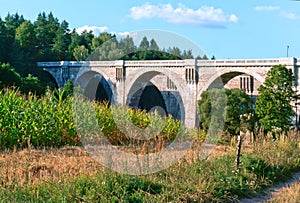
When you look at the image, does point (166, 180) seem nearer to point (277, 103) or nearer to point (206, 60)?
point (277, 103)

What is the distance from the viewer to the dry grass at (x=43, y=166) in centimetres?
383

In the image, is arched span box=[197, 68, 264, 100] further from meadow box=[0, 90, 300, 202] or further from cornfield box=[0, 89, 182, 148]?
cornfield box=[0, 89, 182, 148]

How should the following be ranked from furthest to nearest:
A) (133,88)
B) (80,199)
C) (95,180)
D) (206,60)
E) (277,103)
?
(133,88) < (206,60) < (277,103) < (95,180) < (80,199)

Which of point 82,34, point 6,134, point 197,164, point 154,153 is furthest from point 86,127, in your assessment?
point 82,34

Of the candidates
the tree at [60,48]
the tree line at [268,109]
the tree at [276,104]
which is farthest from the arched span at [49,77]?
the tree at [276,104]

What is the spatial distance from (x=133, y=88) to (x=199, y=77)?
5334 millimetres

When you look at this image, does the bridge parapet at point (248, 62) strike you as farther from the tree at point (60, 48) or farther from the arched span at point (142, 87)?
the tree at point (60, 48)

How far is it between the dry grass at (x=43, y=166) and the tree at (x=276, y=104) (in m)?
10.3

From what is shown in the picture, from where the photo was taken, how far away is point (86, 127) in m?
6.71

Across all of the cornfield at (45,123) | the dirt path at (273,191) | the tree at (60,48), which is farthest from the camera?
the tree at (60,48)

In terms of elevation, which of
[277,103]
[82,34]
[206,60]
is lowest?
[277,103]

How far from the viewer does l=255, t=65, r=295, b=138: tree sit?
14897mm

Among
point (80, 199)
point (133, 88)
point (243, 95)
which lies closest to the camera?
point (80, 199)

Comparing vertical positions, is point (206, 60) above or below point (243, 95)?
above
